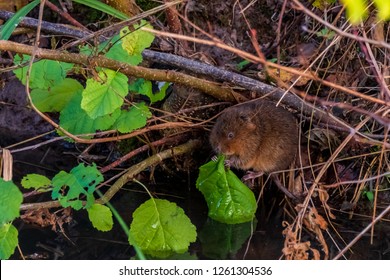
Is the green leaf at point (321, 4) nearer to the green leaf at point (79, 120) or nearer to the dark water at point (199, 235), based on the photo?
the dark water at point (199, 235)

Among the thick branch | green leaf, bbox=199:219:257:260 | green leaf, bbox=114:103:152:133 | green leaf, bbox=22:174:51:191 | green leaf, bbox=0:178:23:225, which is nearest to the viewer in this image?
green leaf, bbox=0:178:23:225

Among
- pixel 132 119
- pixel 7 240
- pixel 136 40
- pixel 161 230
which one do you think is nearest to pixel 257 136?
pixel 132 119

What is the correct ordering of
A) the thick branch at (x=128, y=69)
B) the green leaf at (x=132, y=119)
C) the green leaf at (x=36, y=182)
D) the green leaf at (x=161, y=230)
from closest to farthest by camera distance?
the thick branch at (x=128, y=69) < the green leaf at (x=36, y=182) < the green leaf at (x=161, y=230) < the green leaf at (x=132, y=119)

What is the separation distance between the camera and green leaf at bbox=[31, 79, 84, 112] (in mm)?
4098

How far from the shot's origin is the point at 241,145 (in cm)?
405

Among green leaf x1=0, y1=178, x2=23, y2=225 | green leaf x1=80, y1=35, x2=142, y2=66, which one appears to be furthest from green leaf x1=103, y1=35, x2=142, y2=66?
green leaf x1=0, y1=178, x2=23, y2=225

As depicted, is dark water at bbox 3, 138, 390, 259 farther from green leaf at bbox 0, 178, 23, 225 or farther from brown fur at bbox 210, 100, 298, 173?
green leaf at bbox 0, 178, 23, 225

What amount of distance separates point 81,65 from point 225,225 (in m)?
1.18

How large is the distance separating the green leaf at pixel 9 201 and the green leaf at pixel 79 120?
2.96 feet

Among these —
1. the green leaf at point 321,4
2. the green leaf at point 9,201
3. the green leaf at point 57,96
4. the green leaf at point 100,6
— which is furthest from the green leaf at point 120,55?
the green leaf at point 321,4

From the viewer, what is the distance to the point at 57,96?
13.5ft

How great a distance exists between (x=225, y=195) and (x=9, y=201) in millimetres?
1338

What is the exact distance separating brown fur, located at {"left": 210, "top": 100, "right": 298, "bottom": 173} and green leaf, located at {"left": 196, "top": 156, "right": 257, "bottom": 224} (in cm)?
16

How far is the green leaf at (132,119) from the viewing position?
12.2 feet
